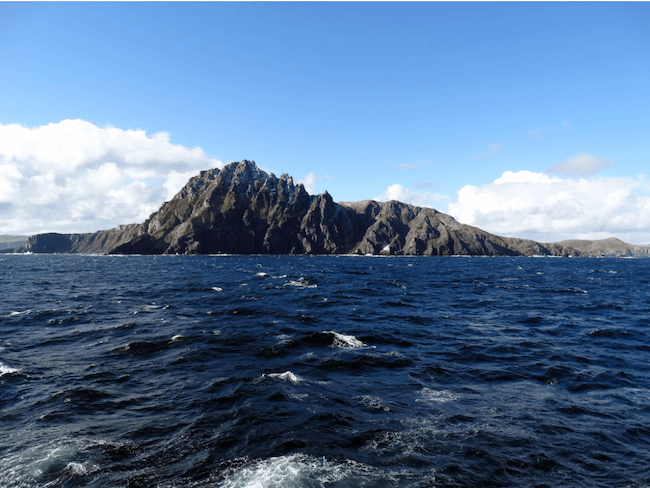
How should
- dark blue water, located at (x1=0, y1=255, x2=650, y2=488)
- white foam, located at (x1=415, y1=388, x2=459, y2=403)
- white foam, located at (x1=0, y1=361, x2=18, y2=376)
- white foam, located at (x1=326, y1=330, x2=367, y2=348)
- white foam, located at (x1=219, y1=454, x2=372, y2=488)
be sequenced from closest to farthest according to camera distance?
white foam, located at (x1=219, y1=454, x2=372, y2=488)
dark blue water, located at (x1=0, y1=255, x2=650, y2=488)
white foam, located at (x1=415, y1=388, x2=459, y2=403)
white foam, located at (x1=0, y1=361, x2=18, y2=376)
white foam, located at (x1=326, y1=330, x2=367, y2=348)

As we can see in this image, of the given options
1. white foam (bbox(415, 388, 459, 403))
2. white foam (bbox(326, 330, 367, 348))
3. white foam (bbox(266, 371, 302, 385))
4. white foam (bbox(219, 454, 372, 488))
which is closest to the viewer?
white foam (bbox(219, 454, 372, 488))

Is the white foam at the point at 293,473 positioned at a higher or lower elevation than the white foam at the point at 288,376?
higher

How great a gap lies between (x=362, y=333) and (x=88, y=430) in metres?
21.8

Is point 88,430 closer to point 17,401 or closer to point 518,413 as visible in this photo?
point 17,401

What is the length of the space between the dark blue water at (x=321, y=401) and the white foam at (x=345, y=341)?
0.18 m

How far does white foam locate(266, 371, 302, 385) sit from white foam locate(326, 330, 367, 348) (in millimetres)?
7046

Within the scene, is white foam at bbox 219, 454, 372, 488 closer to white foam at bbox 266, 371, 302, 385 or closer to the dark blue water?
the dark blue water

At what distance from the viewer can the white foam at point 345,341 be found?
88.9 feet

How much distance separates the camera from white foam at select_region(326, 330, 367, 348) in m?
27.1

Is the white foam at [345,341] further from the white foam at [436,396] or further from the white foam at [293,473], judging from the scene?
the white foam at [293,473]

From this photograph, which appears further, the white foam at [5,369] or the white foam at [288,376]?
the white foam at [5,369]

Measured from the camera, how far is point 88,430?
1446 centimetres

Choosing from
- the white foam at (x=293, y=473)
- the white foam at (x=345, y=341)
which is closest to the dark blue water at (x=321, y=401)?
the white foam at (x=293, y=473)

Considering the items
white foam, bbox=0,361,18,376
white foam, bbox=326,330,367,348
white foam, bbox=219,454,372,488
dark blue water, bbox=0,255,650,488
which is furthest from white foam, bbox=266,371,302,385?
white foam, bbox=0,361,18,376
